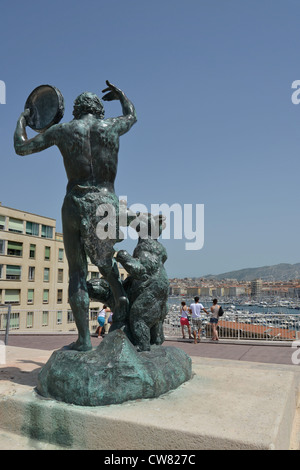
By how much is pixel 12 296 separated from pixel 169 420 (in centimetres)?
4006

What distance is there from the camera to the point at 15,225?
40.7 meters

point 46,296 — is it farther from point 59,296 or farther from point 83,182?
point 83,182

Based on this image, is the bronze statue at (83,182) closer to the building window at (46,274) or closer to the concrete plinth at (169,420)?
the concrete plinth at (169,420)

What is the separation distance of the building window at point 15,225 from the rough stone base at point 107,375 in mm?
39318

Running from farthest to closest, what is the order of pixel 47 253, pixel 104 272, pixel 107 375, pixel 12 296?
1. pixel 47 253
2. pixel 12 296
3. pixel 104 272
4. pixel 107 375

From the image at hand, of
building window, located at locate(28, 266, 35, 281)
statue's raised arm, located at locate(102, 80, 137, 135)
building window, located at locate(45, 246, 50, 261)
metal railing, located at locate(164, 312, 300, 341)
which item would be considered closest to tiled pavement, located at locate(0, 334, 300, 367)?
metal railing, located at locate(164, 312, 300, 341)

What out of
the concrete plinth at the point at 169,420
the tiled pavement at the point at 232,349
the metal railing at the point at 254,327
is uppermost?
the concrete plinth at the point at 169,420

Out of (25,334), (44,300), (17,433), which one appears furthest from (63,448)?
(44,300)

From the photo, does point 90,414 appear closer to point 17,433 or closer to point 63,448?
point 63,448

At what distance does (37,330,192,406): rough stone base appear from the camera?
3.15 metres

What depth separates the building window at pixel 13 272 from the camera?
128 feet

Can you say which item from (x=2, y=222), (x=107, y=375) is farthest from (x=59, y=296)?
(x=107, y=375)

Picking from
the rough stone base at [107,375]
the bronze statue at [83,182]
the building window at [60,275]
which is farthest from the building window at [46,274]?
the rough stone base at [107,375]
